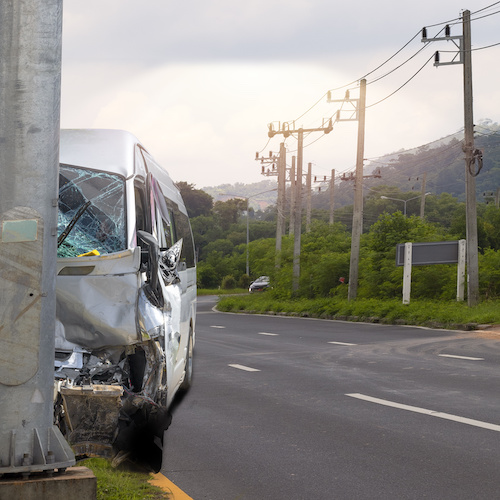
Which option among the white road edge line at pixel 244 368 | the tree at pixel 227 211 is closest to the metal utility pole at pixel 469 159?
the white road edge line at pixel 244 368

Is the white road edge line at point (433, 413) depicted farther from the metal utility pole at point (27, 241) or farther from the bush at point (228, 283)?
the bush at point (228, 283)

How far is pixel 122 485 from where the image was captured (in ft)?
17.2

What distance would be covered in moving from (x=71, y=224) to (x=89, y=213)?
197 mm

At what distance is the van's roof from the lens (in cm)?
682

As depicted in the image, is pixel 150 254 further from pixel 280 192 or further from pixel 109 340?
pixel 280 192

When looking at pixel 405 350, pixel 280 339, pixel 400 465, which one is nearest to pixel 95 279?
pixel 400 465

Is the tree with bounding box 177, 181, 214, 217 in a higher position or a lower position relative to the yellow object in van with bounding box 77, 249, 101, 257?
higher

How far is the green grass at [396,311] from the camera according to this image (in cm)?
2084

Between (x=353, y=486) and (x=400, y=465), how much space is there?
644 millimetres

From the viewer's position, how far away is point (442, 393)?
9234 mm

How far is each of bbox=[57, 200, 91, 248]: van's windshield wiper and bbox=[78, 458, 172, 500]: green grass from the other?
173 cm

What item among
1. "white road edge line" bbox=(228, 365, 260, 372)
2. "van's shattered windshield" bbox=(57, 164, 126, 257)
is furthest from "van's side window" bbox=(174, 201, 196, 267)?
"van's shattered windshield" bbox=(57, 164, 126, 257)

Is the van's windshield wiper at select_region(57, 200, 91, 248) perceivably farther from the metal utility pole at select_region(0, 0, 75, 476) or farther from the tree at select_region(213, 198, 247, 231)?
the tree at select_region(213, 198, 247, 231)

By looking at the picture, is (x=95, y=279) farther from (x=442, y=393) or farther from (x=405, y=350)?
(x=405, y=350)
